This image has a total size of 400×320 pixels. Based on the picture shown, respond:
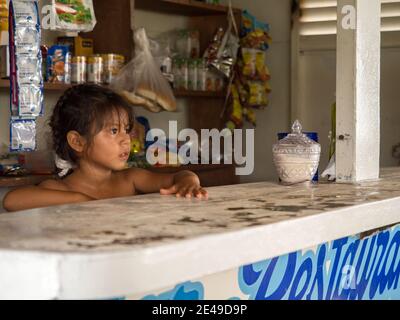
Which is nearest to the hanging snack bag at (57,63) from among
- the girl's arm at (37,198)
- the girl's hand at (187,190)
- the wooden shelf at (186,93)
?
the wooden shelf at (186,93)

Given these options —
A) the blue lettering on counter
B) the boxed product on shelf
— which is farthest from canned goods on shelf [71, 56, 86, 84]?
the blue lettering on counter

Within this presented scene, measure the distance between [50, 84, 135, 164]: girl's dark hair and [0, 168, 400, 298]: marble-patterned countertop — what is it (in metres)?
0.72

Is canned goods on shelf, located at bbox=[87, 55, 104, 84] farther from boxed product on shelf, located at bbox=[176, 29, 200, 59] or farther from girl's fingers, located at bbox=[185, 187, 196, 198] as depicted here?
girl's fingers, located at bbox=[185, 187, 196, 198]

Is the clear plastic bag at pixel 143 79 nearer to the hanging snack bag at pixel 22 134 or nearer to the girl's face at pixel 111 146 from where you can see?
the hanging snack bag at pixel 22 134

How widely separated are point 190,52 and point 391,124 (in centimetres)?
121

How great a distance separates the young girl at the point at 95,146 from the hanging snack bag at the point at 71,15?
50 centimetres

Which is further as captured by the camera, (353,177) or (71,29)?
(71,29)

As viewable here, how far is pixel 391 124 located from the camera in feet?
14.7

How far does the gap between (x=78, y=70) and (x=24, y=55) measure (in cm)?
87

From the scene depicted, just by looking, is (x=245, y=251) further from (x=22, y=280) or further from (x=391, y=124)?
(x=391, y=124)

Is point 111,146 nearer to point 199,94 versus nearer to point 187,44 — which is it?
point 199,94
